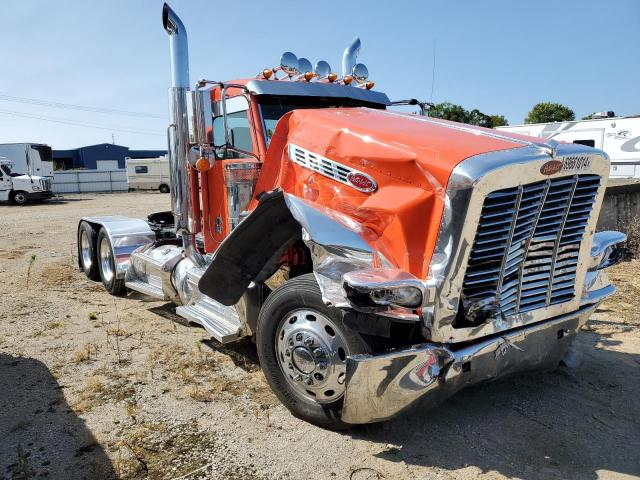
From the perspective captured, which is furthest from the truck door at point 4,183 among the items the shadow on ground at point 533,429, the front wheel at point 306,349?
the shadow on ground at point 533,429

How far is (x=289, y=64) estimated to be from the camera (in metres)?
4.93

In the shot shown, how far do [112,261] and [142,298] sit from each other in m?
0.61

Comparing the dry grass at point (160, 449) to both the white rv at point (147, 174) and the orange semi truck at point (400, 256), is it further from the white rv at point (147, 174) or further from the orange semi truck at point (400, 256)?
the white rv at point (147, 174)

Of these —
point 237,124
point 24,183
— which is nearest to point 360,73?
point 237,124

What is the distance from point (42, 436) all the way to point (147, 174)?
33.2 metres

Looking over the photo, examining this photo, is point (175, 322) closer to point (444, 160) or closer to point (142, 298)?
point (142, 298)

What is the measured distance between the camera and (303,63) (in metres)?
5.03

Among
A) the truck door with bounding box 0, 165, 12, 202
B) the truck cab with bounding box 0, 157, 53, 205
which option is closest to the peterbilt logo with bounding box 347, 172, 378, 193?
the truck cab with bounding box 0, 157, 53, 205

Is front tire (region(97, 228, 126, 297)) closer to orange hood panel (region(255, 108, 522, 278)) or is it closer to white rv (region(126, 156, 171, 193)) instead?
orange hood panel (region(255, 108, 522, 278))

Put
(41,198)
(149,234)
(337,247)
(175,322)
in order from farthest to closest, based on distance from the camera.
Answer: (41,198)
(149,234)
(175,322)
(337,247)

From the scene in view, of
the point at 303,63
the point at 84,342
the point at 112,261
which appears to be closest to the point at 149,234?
the point at 112,261

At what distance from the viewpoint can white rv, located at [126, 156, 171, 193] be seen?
113 ft

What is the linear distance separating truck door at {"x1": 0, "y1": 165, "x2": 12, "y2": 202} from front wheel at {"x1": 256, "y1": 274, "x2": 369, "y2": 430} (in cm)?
2613

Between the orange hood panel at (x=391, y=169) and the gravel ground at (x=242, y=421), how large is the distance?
1.00 metres
